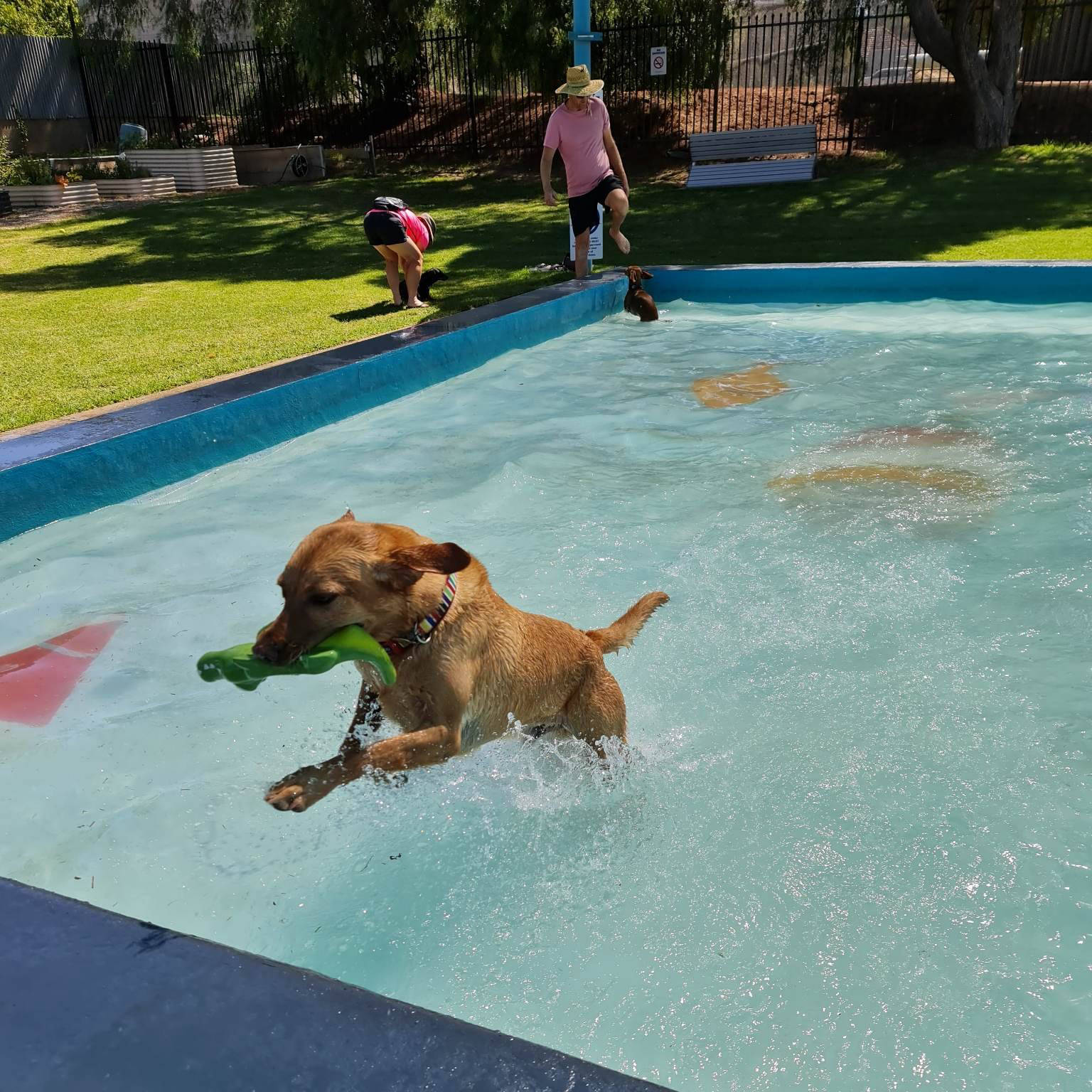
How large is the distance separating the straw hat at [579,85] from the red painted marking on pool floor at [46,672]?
8194mm

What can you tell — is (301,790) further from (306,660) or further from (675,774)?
(675,774)

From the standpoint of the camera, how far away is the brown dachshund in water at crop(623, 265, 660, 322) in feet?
36.1

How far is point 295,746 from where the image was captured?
416cm

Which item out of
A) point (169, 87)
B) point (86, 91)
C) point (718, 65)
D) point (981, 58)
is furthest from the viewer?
point (86, 91)

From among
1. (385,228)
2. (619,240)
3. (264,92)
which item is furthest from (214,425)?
(264,92)

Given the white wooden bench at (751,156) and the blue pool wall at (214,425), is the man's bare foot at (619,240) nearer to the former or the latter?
the blue pool wall at (214,425)

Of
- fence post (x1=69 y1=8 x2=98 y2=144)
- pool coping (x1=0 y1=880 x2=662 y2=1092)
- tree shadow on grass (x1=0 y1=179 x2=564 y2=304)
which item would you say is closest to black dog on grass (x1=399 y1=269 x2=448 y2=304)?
tree shadow on grass (x1=0 y1=179 x2=564 y2=304)

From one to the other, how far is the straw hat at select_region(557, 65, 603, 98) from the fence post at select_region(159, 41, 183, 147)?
1975cm

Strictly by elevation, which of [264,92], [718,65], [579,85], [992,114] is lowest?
[992,114]

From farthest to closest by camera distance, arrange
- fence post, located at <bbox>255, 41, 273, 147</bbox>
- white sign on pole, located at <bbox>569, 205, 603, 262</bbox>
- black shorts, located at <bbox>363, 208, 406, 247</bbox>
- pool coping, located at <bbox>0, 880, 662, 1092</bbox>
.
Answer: fence post, located at <bbox>255, 41, 273, 147</bbox> < white sign on pole, located at <bbox>569, 205, 603, 262</bbox> < black shorts, located at <bbox>363, 208, 406, 247</bbox> < pool coping, located at <bbox>0, 880, 662, 1092</bbox>

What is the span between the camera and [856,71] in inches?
914

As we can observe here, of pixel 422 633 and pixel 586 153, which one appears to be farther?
pixel 586 153

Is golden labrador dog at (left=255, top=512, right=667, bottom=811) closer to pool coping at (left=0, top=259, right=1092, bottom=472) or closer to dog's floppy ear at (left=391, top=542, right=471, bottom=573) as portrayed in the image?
dog's floppy ear at (left=391, top=542, right=471, bottom=573)

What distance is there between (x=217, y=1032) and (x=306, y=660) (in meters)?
0.91
